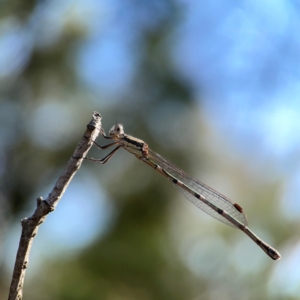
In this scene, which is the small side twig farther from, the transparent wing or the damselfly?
the transparent wing

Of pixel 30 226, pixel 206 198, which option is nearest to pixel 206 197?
pixel 206 198

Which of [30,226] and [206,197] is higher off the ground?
[206,197]

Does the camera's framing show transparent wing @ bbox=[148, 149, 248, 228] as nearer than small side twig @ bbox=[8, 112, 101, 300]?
No

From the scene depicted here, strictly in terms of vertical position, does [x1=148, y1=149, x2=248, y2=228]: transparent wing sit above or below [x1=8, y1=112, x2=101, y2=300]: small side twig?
above

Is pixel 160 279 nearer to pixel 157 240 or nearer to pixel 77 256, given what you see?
pixel 157 240

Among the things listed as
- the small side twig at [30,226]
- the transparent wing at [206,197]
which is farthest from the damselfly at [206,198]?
the small side twig at [30,226]

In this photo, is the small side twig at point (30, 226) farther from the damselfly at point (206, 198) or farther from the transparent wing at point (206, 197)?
the transparent wing at point (206, 197)

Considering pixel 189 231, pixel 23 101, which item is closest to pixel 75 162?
pixel 189 231

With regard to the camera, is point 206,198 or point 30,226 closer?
point 30,226

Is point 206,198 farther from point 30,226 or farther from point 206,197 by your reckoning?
point 30,226

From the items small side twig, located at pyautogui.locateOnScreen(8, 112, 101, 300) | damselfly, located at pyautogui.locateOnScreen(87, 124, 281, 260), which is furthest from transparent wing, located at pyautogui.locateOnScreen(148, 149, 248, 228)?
small side twig, located at pyautogui.locateOnScreen(8, 112, 101, 300)

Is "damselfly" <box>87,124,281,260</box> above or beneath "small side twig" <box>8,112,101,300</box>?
above

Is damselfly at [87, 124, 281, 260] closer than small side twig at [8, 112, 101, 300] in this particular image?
No
